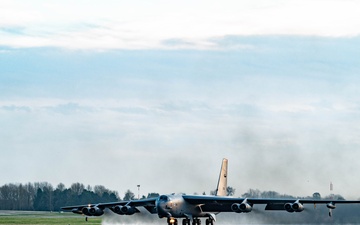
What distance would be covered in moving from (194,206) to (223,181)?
15.7m

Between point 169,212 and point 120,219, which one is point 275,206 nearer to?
point 169,212

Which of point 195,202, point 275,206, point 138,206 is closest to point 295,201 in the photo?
point 275,206

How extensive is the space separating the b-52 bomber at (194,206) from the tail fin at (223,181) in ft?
26.0

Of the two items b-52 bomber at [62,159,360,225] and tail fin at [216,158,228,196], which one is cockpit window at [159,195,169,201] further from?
tail fin at [216,158,228,196]

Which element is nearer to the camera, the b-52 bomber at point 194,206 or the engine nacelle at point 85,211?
the b-52 bomber at point 194,206

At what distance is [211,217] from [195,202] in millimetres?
5752

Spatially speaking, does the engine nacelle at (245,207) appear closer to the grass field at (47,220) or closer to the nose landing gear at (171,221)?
the nose landing gear at (171,221)

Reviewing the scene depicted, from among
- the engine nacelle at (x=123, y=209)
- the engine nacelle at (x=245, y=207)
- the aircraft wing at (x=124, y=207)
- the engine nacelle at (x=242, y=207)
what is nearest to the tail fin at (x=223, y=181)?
the aircraft wing at (x=124, y=207)

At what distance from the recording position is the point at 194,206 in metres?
104

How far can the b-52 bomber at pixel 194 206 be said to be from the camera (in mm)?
98562

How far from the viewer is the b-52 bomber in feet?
323

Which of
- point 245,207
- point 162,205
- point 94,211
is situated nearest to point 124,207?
point 94,211

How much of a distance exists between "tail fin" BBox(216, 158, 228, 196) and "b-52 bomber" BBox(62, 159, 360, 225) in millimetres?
7921

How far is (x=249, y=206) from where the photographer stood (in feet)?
333
